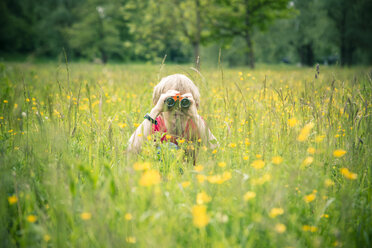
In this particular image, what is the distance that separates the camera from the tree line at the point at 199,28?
16281 mm

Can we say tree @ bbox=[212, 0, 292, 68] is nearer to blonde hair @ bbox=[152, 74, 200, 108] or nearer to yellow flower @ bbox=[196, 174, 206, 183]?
blonde hair @ bbox=[152, 74, 200, 108]

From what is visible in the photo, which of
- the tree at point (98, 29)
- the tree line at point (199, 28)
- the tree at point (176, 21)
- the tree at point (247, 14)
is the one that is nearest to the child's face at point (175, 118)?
the tree line at point (199, 28)

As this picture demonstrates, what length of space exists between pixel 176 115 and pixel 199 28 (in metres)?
14.5

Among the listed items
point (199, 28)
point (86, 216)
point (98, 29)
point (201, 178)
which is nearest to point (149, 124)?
point (201, 178)

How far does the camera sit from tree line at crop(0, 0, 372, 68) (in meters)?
16.3

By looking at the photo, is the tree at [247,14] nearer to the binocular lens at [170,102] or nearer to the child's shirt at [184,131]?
the child's shirt at [184,131]

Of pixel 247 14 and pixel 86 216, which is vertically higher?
pixel 247 14

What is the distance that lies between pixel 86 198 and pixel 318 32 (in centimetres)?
2535

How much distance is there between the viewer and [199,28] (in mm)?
15336

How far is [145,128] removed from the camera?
7.19ft

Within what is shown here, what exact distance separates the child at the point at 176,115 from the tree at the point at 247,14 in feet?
49.0

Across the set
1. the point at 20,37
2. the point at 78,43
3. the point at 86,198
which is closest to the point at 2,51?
the point at 20,37

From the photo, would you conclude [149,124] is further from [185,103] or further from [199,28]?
[199,28]

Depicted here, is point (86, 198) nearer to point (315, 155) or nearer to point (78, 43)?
point (315, 155)
